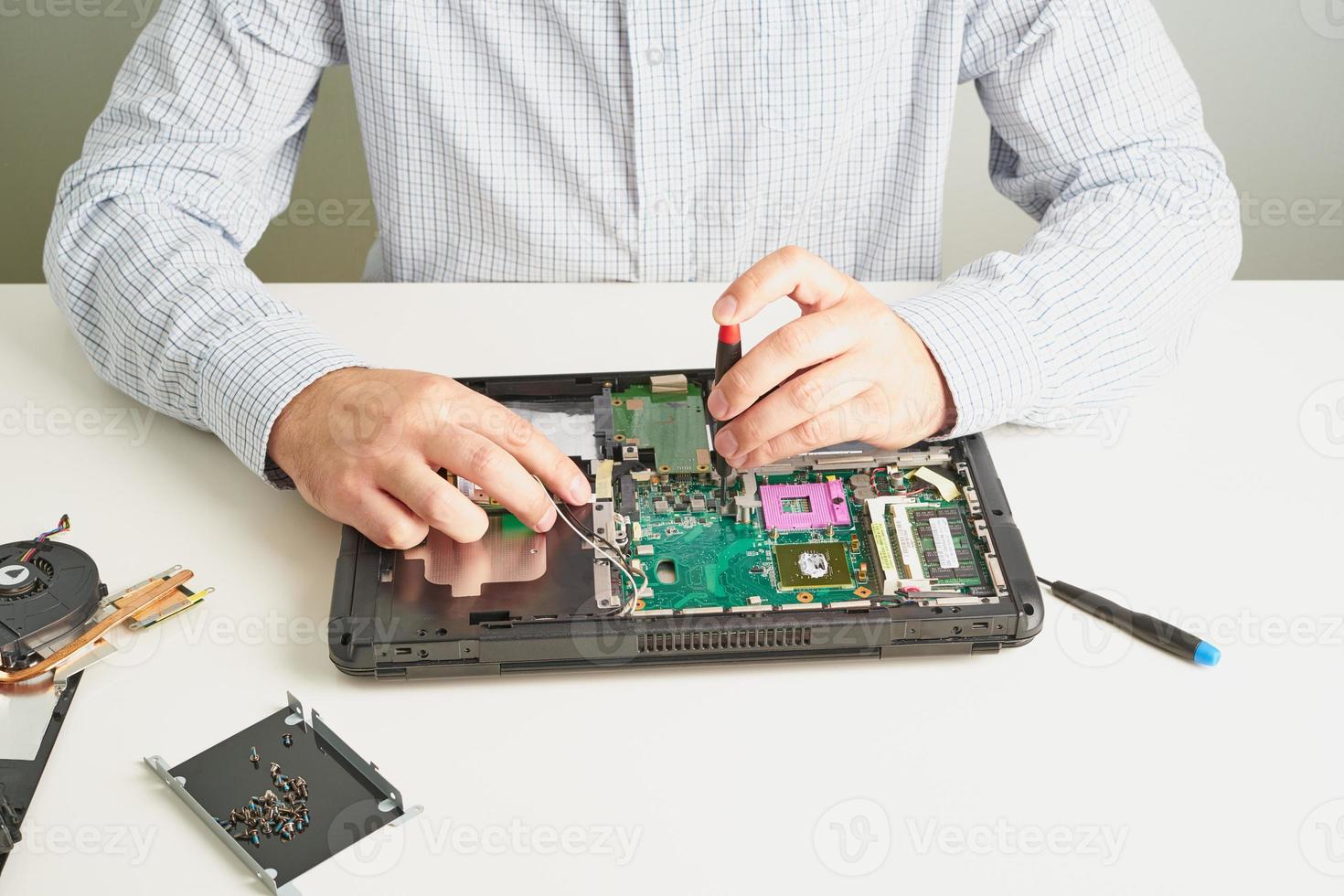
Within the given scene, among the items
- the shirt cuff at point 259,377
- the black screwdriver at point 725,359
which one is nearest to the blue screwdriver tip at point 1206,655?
the black screwdriver at point 725,359

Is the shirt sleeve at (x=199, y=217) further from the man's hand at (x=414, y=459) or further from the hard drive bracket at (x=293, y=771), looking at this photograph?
the hard drive bracket at (x=293, y=771)

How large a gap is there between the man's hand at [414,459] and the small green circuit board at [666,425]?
3.3 inches

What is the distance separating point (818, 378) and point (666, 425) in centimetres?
16

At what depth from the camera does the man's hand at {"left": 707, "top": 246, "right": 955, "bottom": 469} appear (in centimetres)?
102

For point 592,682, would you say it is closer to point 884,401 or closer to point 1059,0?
point 884,401

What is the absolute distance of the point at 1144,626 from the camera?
959 mm

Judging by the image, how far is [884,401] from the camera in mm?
1058

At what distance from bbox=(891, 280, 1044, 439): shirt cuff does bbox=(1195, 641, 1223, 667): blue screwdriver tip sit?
0.29m

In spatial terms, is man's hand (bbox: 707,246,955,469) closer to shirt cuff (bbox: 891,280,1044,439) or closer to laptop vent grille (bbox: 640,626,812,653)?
shirt cuff (bbox: 891,280,1044,439)

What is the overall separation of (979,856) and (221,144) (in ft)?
3.88

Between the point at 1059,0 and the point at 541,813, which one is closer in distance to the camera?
the point at 541,813

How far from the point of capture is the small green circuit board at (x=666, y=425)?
1054 mm

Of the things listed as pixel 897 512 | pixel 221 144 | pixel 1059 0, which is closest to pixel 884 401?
pixel 897 512

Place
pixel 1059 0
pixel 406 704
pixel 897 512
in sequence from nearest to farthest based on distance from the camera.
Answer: pixel 406 704
pixel 897 512
pixel 1059 0
